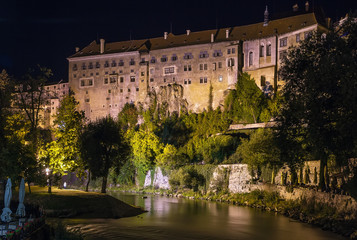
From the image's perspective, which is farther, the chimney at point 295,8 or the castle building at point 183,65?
the chimney at point 295,8

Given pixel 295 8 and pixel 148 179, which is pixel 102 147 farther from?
pixel 295 8

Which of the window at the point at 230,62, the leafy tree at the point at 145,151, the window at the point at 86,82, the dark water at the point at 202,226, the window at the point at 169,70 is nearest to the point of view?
the dark water at the point at 202,226

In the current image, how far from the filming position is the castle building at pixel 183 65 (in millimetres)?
73125

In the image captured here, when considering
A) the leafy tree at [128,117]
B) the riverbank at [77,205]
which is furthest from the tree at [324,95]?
the leafy tree at [128,117]

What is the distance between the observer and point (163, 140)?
220 ft

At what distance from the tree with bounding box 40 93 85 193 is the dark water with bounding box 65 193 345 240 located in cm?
746

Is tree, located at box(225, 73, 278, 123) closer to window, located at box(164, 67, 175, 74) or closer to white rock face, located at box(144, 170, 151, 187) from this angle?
white rock face, located at box(144, 170, 151, 187)

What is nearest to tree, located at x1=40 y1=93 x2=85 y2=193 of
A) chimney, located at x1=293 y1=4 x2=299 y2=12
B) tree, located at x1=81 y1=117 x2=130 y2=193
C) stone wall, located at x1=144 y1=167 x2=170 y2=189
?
tree, located at x1=81 y1=117 x2=130 y2=193

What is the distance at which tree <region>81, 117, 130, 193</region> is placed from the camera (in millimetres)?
35938

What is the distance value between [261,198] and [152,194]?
62.6ft

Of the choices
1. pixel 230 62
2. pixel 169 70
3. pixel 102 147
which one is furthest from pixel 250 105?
pixel 102 147

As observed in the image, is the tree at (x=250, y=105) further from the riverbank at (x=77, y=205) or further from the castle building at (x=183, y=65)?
the riverbank at (x=77, y=205)

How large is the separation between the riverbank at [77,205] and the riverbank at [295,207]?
12.0 m

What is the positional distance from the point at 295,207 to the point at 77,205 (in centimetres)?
1580
